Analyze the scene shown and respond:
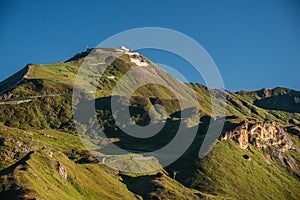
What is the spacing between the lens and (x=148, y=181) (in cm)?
19338

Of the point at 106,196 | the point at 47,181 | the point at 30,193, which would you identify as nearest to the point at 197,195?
the point at 106,196

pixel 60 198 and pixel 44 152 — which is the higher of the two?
pixel 44 152

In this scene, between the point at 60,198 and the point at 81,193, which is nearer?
the point at 60,198

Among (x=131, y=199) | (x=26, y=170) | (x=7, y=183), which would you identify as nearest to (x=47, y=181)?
(x=26, y=170)

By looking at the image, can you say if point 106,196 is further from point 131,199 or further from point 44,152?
point 44,152

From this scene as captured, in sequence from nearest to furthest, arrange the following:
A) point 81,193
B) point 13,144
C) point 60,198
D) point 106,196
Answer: point 60,198 → point 81,193 → point 106,196 → point 13,144

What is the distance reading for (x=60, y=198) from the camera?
122125mm

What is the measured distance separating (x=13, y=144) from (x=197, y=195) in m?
83.4

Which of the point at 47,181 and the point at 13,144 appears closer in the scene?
the point at 47,181

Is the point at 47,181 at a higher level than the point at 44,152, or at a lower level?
lower

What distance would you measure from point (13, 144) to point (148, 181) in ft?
205

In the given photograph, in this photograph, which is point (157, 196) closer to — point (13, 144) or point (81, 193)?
point (81, 193)

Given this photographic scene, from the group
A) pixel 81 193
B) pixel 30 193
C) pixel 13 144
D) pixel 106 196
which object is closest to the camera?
pixel 30 193

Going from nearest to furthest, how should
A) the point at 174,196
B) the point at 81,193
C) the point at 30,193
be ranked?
1. the point at 30,193
2. the point at 81,193
3. the point at 174,196
